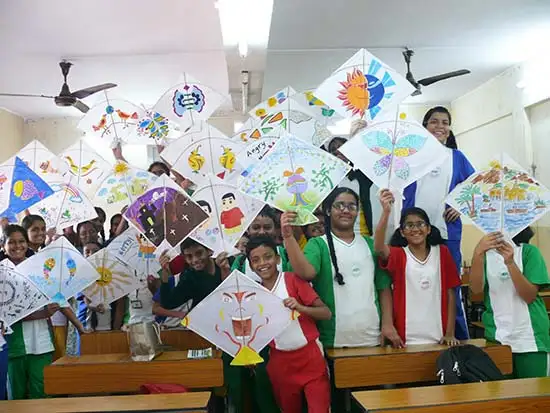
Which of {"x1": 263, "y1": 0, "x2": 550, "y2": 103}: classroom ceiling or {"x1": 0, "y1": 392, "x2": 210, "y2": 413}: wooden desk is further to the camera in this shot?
{"x1": 263, "y1": 0, "x2": 550, "y2": 103}: classroom ceiling

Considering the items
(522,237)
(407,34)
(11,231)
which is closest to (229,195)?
(11,231)

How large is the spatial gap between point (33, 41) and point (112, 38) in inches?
30.4

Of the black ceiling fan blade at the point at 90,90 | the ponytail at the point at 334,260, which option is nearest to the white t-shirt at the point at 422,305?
the ponytail at the point at 334,260

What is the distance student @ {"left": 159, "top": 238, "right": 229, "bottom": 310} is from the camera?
3.26 m

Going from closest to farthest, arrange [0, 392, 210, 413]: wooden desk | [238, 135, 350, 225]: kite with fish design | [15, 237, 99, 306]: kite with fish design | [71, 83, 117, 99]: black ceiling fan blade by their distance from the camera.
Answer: [0, 392, 210, 413]: wooden desk → [238, 135, 350, 225]: kite with fish design → [15, 237, 99, 306]: kite with fish design → [71, 83, 117, 99]: black ceiling fan blade

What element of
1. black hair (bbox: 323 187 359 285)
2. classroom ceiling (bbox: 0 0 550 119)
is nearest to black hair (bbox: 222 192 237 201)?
black hair (bbox: 323 187 359 285)

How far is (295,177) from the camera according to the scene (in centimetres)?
264

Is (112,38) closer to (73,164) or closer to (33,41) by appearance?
(33,41)

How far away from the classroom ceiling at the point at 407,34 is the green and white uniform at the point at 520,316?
2.51 meters

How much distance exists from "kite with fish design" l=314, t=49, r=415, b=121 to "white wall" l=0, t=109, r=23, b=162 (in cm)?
652

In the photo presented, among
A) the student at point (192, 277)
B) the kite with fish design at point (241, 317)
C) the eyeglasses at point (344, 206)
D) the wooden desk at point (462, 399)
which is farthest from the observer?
the student at point (192, 277)

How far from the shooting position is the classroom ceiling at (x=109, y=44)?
4.75 m

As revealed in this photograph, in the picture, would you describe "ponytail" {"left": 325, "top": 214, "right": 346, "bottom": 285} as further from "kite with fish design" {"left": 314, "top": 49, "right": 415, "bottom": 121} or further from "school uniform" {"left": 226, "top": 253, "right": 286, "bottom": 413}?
"kite with fish design" {"left": 314, "top": 49, "right": 415, "bottom": 121}

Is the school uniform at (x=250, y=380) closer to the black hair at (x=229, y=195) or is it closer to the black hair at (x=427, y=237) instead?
the black hair at (x=229, y=195)
